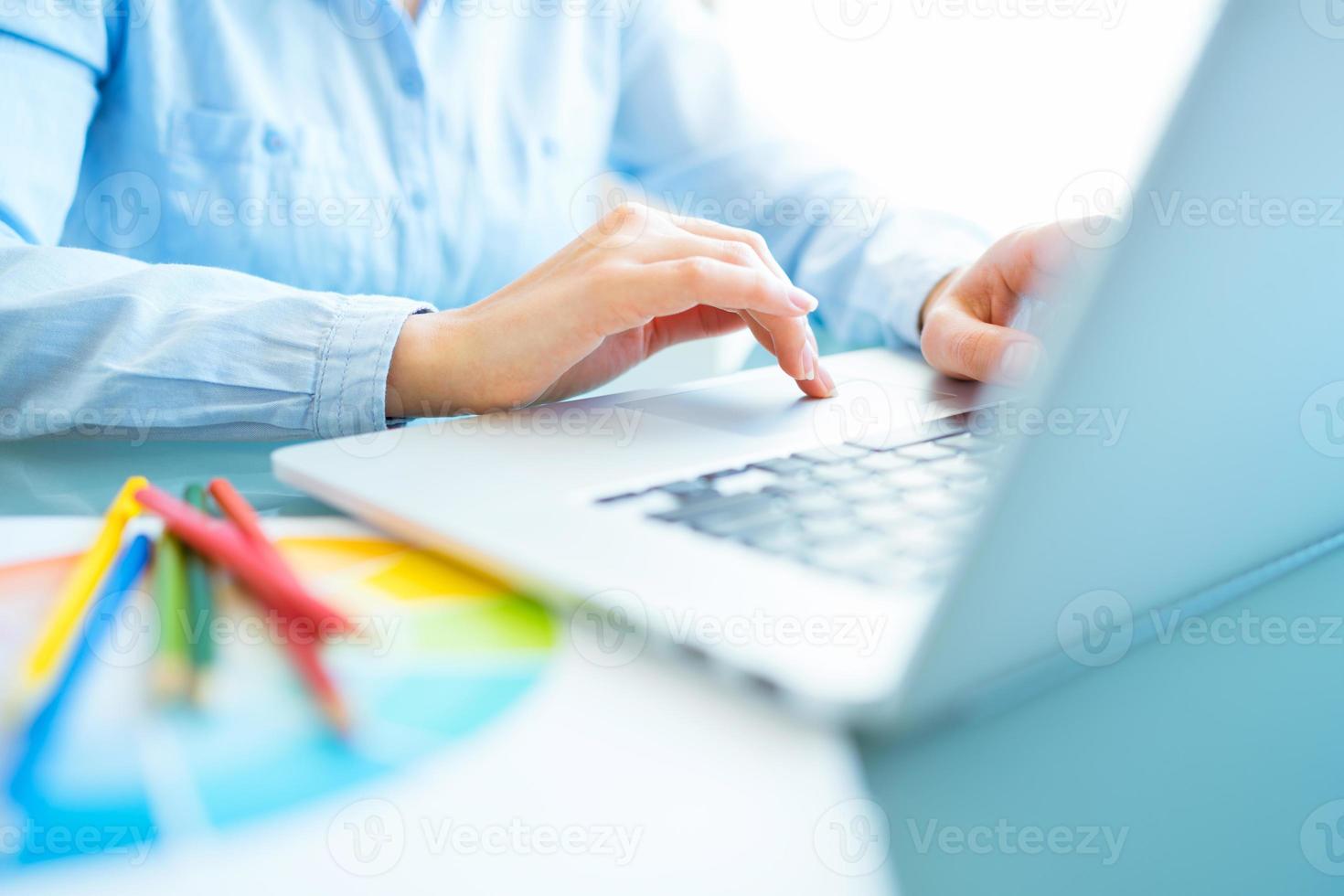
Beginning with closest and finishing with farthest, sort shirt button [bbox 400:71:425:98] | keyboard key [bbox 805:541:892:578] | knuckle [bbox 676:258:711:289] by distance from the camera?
1. keyboard key [bbox 805:541:892:578]
2. knuckle [bbox 676:258:711:289]
3. shirt button [bbox 400:71:425:98]

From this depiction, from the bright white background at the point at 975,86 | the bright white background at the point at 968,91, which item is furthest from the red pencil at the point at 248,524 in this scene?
the bright white background at the point at 975,86

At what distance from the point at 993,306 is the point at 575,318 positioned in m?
0.32

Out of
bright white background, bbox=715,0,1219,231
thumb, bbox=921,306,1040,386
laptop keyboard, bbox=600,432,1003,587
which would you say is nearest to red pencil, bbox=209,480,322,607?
laptop keyboard, bbox=600,432,1003,587

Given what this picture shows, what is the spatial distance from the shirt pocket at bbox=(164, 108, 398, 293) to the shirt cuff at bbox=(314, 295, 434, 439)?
35 cm

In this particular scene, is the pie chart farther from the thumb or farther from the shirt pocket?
the shirt pocket

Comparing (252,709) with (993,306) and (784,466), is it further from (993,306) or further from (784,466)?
(993,306)

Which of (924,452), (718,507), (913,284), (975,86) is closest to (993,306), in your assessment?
(913,284)

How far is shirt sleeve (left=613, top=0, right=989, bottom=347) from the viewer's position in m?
0.78

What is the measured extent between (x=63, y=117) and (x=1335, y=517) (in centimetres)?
75

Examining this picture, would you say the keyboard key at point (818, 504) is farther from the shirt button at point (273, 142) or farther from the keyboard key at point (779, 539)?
the shirt button at point (273, 142)

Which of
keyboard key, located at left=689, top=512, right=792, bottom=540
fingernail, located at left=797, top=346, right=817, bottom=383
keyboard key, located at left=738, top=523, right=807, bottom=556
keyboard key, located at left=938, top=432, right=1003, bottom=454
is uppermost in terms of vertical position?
keyboard key, located at left=738, top=523, right=807, bottom=556

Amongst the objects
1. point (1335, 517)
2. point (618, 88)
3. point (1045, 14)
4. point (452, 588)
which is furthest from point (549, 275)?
point (1045, 14)

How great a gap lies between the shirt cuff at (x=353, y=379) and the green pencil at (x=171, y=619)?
179 millimetres

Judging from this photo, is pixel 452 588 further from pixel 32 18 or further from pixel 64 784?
pixel 32 18
